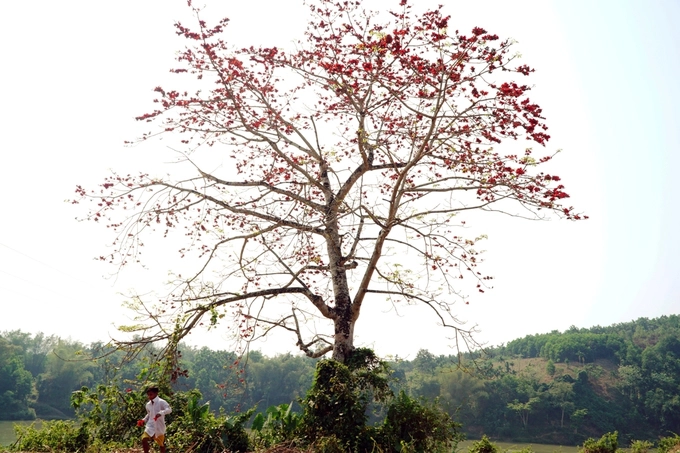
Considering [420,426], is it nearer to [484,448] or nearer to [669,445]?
[484,448]

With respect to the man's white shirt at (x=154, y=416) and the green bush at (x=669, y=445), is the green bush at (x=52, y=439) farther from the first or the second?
the green bush at (x=669, y=445)

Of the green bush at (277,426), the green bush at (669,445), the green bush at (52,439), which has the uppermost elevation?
the green bush at (277,426)

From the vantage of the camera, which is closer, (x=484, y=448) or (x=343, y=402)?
(x=343, y=402)

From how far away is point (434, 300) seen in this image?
8.47 meters

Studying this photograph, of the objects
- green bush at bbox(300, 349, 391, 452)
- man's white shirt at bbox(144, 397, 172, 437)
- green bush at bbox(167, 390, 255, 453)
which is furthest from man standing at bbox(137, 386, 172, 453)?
green bush at bbox(300, 349, 391, 452)

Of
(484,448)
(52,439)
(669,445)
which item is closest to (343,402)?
(484,448)

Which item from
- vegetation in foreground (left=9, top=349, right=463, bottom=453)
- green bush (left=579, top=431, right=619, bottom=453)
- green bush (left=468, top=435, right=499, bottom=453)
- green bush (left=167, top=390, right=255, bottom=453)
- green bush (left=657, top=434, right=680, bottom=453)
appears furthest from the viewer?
green bush (left=657, top=434, right=680, bottom=453)

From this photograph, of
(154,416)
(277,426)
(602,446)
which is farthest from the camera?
(602,446)

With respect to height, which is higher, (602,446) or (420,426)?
(420,426)

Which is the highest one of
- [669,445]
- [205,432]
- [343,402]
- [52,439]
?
[343,402]

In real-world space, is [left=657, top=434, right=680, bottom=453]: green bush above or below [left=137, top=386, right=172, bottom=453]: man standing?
below

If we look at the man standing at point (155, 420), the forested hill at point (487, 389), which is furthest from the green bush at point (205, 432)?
the forested hill at point (487, 389)

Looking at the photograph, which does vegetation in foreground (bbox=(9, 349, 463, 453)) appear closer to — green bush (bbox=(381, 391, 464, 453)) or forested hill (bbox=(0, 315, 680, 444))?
green bush (bbox=(381, 391, 464, 453))

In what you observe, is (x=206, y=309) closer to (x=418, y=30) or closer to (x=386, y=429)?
(x=386, y=429)
